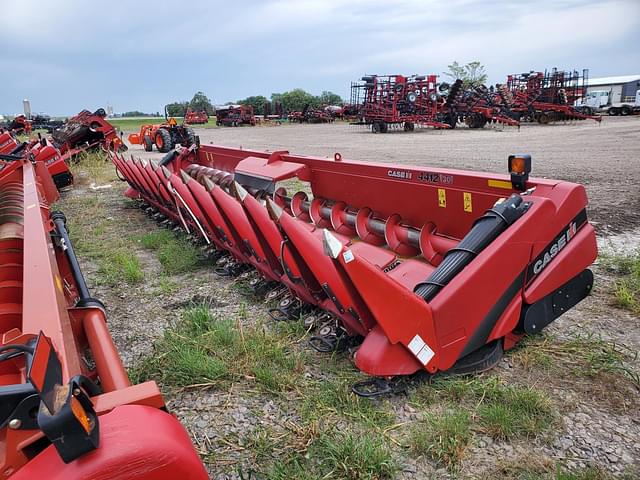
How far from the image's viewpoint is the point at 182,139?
14.9 metres

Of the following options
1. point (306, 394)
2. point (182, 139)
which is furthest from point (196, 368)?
point (182, 139)

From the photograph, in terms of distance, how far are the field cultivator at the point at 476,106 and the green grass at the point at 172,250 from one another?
793 inches

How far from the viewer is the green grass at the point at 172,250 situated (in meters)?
4.18

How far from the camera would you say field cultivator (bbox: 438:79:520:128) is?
22906 mm

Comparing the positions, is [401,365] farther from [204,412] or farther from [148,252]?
[148,252]

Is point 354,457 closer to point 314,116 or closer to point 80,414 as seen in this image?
point 80,414

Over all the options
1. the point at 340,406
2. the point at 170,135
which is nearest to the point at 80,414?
the point at 340,406

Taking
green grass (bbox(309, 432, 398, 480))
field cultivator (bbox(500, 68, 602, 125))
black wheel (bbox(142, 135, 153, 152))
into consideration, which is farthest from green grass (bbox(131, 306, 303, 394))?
field cultivator (bbox(500, 68, 602, 125))

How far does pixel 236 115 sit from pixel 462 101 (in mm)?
19291

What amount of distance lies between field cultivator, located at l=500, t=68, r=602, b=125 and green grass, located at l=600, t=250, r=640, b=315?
2208 cm

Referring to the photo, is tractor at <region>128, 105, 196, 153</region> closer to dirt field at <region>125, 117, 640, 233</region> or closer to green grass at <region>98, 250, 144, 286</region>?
dirt field at <region>125, 117, 640, 233</region>

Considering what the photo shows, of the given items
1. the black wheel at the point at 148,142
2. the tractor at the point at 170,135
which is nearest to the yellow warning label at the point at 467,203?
the tractor at the point at 170,135

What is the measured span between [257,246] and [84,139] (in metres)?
11.2

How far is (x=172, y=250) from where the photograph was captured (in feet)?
15.1
